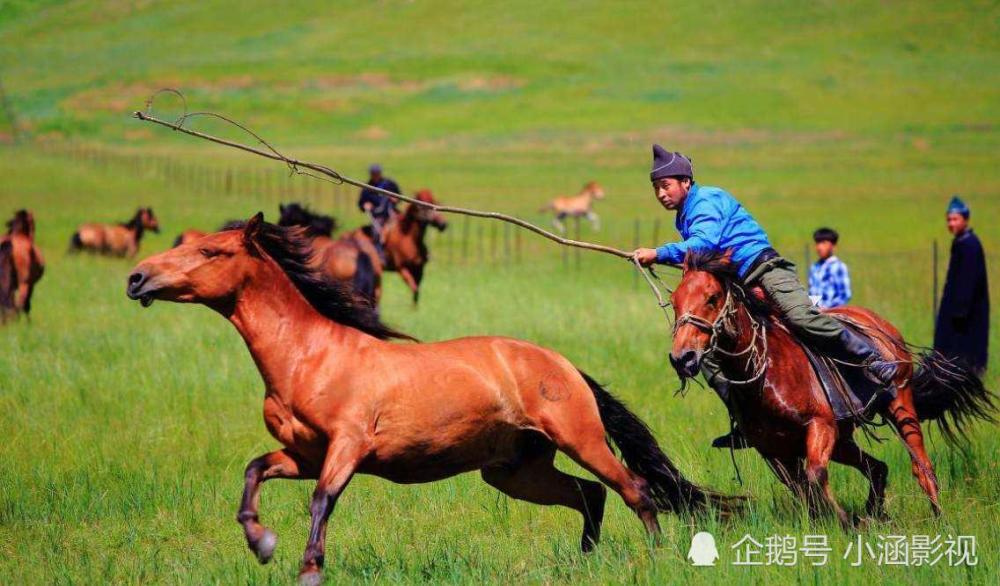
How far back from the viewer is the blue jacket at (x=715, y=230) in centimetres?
812

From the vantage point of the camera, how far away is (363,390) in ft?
23.8

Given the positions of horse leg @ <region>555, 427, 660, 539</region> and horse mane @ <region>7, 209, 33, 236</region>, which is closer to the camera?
horse leg @ <region>555, 427, 660, 539</region>

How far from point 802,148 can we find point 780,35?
57986 mm

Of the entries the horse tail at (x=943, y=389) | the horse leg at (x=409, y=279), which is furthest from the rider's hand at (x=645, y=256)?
the horse leg at (x=409, y=279)

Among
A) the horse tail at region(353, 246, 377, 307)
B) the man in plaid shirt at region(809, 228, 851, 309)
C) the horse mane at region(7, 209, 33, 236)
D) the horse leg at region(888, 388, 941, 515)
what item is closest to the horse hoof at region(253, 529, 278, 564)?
the horse leg at region(888, 388, 941, 515)

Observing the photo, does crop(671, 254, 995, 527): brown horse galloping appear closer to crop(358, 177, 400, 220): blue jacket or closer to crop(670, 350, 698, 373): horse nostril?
crop(670, 350, 698, 373): horse nostril

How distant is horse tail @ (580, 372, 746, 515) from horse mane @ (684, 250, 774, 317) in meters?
0.95

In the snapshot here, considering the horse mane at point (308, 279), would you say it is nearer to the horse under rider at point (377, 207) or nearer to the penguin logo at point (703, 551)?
the penguin logo at point (703, 551)

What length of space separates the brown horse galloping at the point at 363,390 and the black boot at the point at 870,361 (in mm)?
1531

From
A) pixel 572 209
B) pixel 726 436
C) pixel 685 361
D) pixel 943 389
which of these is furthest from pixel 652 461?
pixel 572 209

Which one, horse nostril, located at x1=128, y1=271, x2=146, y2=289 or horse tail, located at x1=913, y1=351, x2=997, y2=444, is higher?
horse nostril, located at x1=128, y1=271, x2=146, y2=289

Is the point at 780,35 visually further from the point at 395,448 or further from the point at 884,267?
the point at 395,448

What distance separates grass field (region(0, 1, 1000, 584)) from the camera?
8.28 m

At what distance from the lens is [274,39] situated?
15125cm
